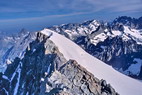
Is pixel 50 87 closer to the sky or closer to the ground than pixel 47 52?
closer to the ground

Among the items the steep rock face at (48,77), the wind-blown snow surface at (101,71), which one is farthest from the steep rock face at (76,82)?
the wind-blown snow surface at (101,71)

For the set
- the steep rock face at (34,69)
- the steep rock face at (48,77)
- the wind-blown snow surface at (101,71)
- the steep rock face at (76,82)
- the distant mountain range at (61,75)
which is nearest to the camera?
the steep rock face at (76,82)

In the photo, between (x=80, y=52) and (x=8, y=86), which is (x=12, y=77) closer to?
(x=8, y=86)

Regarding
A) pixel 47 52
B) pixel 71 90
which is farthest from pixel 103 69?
pixel 71 90

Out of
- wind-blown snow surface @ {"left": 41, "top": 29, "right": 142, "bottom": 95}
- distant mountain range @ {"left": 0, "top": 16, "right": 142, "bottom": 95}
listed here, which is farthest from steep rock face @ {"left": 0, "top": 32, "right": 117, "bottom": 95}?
wind-blown snow surface @ {"left": 41, "top": 29, "right": 142, "bottom": 95}

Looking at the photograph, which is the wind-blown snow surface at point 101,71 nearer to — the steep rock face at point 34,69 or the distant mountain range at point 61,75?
the distant mountain range at point 61,75

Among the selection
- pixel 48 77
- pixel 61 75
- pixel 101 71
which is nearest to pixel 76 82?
pixel 61 75

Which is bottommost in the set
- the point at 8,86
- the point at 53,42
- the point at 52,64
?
the point at 8,86
